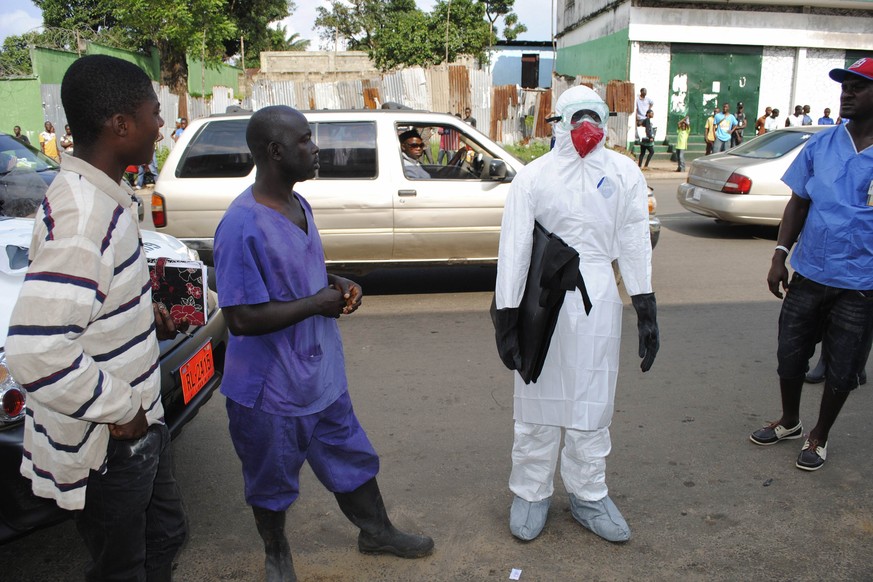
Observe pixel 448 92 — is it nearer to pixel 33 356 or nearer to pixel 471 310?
pixel 471 310

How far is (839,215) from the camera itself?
336 cm

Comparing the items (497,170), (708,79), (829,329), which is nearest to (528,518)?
(829,329)

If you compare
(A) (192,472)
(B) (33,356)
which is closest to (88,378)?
(B) (33,356)

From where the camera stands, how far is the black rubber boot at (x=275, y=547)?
2.59m

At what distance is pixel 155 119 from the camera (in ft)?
6.52

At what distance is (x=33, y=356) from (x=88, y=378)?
0.13m

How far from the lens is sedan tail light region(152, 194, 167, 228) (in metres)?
6.48

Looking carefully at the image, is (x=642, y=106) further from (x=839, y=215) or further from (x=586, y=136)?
(x=586, y=136)

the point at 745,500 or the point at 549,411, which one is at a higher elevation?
the point at 549,411

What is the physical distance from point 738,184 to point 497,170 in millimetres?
4302

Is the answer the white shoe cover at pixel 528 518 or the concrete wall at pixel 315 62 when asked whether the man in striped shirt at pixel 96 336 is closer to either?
the white shoe cover at pixel 528 518

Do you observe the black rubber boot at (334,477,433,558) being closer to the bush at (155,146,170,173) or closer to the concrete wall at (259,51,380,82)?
the bush at (155,146,170,173)

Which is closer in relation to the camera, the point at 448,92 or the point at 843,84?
the point at 843,84

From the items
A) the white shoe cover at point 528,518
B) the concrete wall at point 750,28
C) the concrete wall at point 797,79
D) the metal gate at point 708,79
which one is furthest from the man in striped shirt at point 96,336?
the concrete wall at point 797,79
